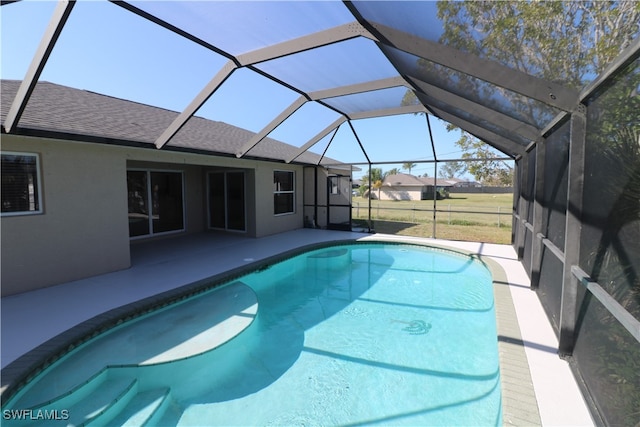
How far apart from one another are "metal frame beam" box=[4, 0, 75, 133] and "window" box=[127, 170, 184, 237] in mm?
4587

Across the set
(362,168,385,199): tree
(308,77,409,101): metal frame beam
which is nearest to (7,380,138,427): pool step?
(308,77,409,101): metal frame beam

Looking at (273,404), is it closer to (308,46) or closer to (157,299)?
(157,299)

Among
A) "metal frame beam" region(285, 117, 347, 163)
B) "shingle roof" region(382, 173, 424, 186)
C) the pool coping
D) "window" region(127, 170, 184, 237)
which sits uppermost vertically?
"metal frame beam" region(285, 117, 347, 163)

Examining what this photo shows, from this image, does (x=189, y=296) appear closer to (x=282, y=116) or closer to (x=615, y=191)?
(x=282, y=116)

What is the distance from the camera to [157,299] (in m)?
4.80

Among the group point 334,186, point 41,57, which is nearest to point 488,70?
point 41,57

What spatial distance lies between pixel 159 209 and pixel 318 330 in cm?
741

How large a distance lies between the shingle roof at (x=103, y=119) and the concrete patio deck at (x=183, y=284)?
2674 millimetres

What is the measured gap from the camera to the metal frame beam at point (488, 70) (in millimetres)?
2957

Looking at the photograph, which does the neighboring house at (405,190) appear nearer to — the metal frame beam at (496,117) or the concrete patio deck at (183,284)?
the concrete patio deck at (183,284)

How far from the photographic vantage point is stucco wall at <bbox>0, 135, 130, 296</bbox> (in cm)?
498

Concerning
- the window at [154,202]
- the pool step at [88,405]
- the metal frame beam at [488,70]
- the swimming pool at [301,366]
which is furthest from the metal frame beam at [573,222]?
the window at [154,202]

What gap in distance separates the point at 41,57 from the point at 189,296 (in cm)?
390

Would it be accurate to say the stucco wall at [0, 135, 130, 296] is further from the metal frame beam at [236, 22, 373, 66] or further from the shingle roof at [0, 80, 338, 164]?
the metal frame beam at [236, 22, 373, 66]
